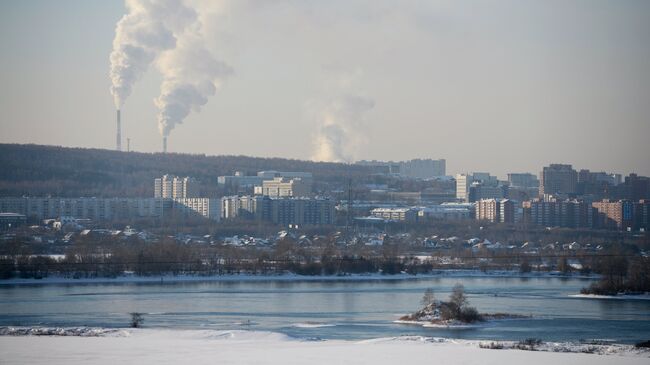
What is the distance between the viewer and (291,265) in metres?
28.8

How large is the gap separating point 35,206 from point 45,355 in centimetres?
3707

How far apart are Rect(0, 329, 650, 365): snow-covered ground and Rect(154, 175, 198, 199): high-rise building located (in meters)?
41.7

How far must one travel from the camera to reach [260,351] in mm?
11734

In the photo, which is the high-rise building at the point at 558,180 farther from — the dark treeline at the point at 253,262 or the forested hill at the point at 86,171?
the dark treeline at the point at 253,262

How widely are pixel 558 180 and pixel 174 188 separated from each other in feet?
76.1

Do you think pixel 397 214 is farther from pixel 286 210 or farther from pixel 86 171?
pixel 86 171

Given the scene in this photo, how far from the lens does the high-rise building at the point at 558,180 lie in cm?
6425

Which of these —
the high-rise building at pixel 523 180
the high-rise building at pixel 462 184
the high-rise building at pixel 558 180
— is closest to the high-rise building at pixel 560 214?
the high-rise building at pixel 558 180

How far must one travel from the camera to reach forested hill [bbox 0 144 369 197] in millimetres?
50781

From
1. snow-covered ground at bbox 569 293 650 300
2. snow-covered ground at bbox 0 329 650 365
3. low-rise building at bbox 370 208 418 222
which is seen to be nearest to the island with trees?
snow-covered ground at bbox 0 329 650 365

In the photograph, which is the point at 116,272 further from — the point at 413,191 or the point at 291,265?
the point at 413,191

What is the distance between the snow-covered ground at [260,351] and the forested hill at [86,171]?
36818 mm

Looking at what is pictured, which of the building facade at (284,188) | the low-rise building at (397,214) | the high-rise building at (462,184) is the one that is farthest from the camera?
the high-rise building at (462,184)

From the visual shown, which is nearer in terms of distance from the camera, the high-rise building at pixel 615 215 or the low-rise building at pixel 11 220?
the low-rise building at pixel 11 220
